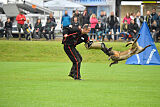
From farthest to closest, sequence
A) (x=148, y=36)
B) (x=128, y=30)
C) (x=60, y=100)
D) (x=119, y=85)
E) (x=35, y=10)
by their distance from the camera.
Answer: (x=35, y=10)
(x=128, y=30)
(x=148, y=36)
(x=119, y=85)
(x=60, y=100)

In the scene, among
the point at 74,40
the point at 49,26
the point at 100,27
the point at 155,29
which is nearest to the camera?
the point at 74,40

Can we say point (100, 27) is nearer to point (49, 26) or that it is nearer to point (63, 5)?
point (49, 26)

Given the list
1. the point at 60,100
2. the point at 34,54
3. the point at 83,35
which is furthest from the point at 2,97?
the point at 34,54

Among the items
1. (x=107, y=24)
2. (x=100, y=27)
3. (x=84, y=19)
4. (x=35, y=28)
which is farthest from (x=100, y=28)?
(x=35, y=28)

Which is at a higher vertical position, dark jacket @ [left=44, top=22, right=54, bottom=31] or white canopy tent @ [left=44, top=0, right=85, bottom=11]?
white canopy tent @ [left=44, top=0, right=85, bottom=11]

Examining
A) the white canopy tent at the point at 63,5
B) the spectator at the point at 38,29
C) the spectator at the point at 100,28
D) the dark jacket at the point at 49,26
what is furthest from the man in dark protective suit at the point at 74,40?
the white canopy tent at the point at 63,5

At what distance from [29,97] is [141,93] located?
8.36 feet

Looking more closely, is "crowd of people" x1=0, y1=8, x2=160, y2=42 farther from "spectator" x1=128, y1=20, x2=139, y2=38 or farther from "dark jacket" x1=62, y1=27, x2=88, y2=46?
"dark jacket" x1=62, y1=27, x2=88, y2=46

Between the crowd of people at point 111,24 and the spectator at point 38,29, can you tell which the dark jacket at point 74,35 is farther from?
the spectator at point 38,29

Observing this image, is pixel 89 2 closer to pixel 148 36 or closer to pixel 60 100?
pixel 148 36

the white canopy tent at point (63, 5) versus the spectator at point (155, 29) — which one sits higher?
the white canopy tent at point (63, 5)

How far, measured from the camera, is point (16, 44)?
26.0 metres

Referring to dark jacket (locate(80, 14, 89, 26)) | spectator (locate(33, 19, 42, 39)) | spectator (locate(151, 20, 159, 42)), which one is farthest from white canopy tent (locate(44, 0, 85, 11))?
spectator (locate(151, 20, 159, 42))

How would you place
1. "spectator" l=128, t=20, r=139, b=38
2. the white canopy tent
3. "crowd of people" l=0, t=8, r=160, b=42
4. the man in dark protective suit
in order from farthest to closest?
the white canopy tent, "spectator" l=128, t=20, r=139, b=38, "crowd of people" l=0, t=8, r=160, b=42, the man in dark protective suit
